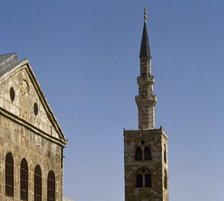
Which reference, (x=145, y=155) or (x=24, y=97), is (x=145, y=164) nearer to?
(x=145, y=155)

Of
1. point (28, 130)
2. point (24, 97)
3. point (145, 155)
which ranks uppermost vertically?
point (145, 155)

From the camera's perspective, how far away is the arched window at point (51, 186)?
28.2 m

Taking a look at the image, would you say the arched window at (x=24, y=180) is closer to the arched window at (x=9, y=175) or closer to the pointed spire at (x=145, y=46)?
the arched window at (x=9, y=175)

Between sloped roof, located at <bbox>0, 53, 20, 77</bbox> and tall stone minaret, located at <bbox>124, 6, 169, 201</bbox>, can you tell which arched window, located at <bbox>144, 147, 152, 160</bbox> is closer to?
tall stone minaret, located at <bbox>124, 6, 169, 201</bbox>

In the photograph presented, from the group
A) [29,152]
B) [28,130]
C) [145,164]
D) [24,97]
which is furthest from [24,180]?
[145,164]

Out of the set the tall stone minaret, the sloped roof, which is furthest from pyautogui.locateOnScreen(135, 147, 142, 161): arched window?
the sloped roof

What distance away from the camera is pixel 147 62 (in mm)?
80125

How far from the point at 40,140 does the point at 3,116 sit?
3.70 meters

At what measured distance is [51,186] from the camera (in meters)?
28.5

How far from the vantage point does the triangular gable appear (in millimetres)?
24391

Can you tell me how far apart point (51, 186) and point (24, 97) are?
4.51 metres

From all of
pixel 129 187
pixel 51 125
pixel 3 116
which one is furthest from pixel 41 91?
pixel 129 187

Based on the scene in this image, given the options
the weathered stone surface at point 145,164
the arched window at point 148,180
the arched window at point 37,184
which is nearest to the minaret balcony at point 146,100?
the weathered stone surface at point 145,164

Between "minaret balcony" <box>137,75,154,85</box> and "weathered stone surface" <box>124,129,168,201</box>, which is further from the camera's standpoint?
"minaret balcony" <box>137,75,154,85</box>
